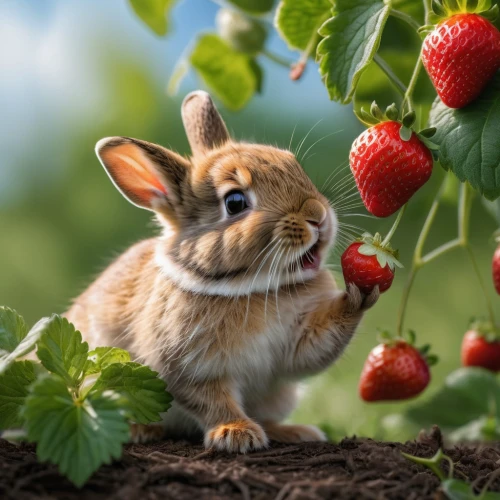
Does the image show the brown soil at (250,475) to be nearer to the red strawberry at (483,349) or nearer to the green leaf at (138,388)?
the green leaf at (138,388)

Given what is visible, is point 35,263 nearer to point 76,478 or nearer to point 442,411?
point 442,411

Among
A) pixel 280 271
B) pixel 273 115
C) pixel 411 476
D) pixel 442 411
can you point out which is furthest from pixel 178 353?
pixel 273 115

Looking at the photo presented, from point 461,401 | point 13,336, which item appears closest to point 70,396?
point 13,336

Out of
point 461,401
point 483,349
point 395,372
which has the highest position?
point 395,372

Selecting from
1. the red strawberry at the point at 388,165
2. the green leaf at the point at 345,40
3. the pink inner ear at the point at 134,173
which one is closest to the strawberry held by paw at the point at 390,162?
the red strawberry at the point at 388,165

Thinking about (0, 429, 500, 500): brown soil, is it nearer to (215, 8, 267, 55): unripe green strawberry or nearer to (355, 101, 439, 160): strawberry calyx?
(355, 101, 439, 160): strawberry calyx

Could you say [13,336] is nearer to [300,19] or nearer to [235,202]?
[235,202]
